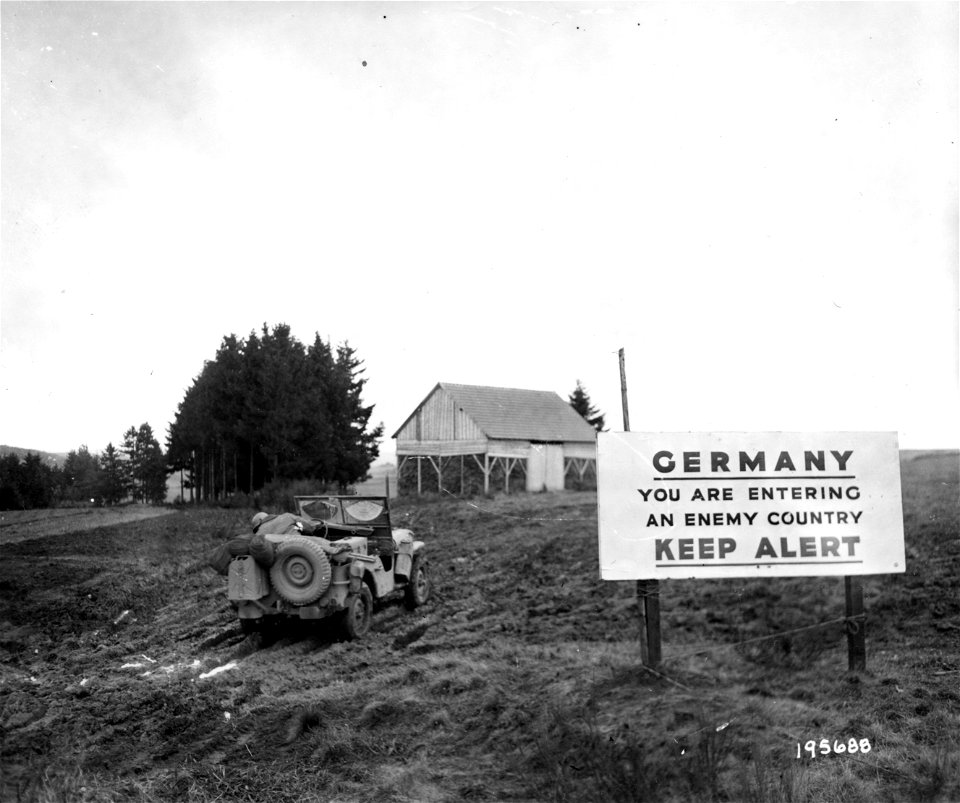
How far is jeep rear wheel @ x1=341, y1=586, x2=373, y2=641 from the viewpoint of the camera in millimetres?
10234

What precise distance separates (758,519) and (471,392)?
4.32 meters

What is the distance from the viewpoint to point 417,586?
12594 mm

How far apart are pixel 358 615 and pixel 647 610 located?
457 cm

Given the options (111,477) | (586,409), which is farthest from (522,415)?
(111,477)

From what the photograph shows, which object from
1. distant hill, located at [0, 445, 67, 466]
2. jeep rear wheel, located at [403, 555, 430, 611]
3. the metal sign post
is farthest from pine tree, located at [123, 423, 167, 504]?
the metal sign post

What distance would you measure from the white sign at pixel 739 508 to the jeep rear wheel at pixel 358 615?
A: 4.36 metres

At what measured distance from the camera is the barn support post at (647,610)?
291 inches

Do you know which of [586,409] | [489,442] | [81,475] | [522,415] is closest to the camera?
[81,475]

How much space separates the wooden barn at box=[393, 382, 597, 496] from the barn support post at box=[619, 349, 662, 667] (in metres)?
2.87

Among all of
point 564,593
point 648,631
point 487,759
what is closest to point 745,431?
point 648,631

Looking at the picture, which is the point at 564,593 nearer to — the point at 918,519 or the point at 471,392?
the point at 471,392

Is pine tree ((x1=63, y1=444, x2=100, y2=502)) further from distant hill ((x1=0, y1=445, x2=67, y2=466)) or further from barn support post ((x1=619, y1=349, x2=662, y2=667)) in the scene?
barn support post ((x1=619, y1=349, x2=662, y2=667))

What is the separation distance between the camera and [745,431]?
286 inches

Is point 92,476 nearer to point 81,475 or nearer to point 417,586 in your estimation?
point 81,475
